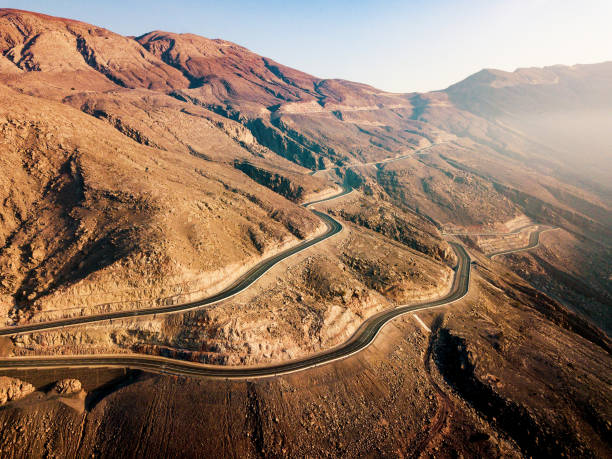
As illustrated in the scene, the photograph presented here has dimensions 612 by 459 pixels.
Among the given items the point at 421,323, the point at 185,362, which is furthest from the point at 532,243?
the point at 185,362

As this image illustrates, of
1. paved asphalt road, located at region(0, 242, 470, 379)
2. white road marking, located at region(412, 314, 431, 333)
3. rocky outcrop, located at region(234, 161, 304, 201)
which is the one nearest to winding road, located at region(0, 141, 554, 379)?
paved asphalt road, located at region(0, 242, 470, 379)

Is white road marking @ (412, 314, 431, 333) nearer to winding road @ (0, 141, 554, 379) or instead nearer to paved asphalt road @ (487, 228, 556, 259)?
winding road @ (0, 141, 554, 379)

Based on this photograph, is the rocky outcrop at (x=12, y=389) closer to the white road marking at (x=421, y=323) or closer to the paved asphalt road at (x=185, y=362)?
the paved asphalt road at (x=185, y=362)

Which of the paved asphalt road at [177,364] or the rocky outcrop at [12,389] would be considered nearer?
the rocky outcrop at [12,389]

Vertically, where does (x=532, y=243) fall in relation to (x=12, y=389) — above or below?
below

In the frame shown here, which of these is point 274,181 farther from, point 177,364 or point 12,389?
point 12,389

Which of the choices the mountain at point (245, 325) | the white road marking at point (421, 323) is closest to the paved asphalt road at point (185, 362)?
the mountain at point (245, 325)

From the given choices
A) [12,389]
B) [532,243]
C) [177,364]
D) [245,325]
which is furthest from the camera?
[532,243]

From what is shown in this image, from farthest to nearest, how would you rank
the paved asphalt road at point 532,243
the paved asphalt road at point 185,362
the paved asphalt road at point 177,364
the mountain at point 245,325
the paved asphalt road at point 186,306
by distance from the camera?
the paved asphalt road at point 532,243
the paved asphalt road at point 186,306
the paved asphalt road at point 185,362
the paved asphalt road at point 177,364
the mountain at point 245,325

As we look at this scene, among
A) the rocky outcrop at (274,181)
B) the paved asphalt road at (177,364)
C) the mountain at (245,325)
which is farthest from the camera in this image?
the rocky outcrop at (274,181)
